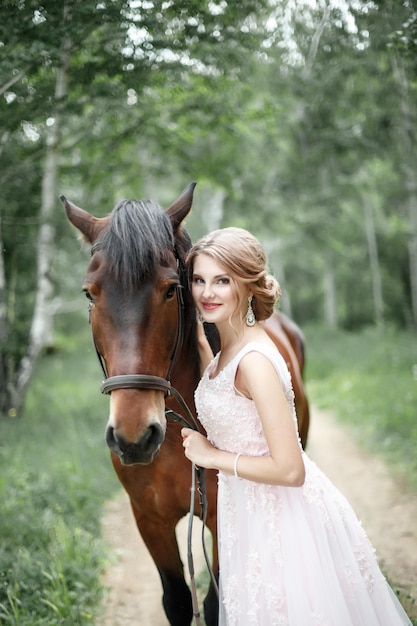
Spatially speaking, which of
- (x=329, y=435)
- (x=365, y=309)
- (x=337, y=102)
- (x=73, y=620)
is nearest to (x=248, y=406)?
(x=73, y=620)

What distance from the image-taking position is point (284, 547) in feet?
6.18

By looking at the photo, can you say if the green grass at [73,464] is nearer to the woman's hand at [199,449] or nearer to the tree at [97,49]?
the woman's hand at [199,449]

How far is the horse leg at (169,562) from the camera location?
279 cm

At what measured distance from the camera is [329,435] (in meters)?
7.55

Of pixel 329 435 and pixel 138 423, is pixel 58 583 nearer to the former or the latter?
pixel 138 423

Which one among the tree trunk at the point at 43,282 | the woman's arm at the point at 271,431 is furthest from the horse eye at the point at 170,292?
the tree trunk at the point at 43,282

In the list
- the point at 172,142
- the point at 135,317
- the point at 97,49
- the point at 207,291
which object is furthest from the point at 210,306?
the point at 172,142

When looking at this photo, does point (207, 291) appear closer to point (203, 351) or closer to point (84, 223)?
point (203, 351)

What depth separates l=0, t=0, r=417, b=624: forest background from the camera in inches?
134

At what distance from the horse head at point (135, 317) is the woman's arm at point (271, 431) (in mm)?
345

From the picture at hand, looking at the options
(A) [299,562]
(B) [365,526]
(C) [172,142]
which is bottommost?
(B) [365,526]

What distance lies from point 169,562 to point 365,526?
238cm

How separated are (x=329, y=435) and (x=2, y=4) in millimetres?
6644

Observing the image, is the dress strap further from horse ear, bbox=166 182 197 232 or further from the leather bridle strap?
horse ear, bbox=166 182 197 232
